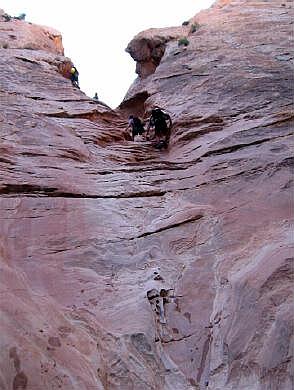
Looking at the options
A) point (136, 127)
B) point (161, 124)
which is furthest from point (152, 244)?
point (136, 127)

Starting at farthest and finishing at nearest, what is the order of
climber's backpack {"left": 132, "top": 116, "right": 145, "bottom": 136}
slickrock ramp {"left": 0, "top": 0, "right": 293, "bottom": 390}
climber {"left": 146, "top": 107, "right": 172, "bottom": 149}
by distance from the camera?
1. climber's backpack {"left": 132, "top": 116, "right": 145, "bottom": 136}
2. climber {"left": 146, "top": 107, "right": 172, "bottom": 149}
3. slickrock ramp {"left": 0, "top": 0, "right": 293, "bottom": 390}

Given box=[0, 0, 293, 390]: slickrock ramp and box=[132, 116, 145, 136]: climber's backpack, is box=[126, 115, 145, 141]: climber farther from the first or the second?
box=[0, 0, 293, 390]: slickrock ramp

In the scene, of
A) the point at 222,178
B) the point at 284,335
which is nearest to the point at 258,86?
the point at 222,178

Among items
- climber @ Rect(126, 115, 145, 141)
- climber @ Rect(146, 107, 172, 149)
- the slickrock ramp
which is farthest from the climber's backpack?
climber @ Rect(146, 107, 172, 149)

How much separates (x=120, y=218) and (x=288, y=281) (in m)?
3.89

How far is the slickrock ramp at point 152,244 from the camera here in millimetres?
6355

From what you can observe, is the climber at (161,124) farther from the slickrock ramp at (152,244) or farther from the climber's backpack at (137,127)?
the climber's backpack at (137,127)

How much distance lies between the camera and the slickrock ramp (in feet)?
20.9

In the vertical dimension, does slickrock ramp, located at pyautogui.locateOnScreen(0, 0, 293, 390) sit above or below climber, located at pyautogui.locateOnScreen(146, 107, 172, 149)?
below

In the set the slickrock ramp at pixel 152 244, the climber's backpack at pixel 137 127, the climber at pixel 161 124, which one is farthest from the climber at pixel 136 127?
the climber at pixel 161 124

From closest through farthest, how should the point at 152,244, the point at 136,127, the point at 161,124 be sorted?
1. the point at 152,244
2. the point at 161,124
3. the point at 136,127

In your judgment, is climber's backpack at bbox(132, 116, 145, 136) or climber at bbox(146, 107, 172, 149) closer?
climber at bbox(146, 107, 172, 149)

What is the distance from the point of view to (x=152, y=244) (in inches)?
360

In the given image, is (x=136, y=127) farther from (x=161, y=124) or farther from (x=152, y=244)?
(x=152, y=244)
